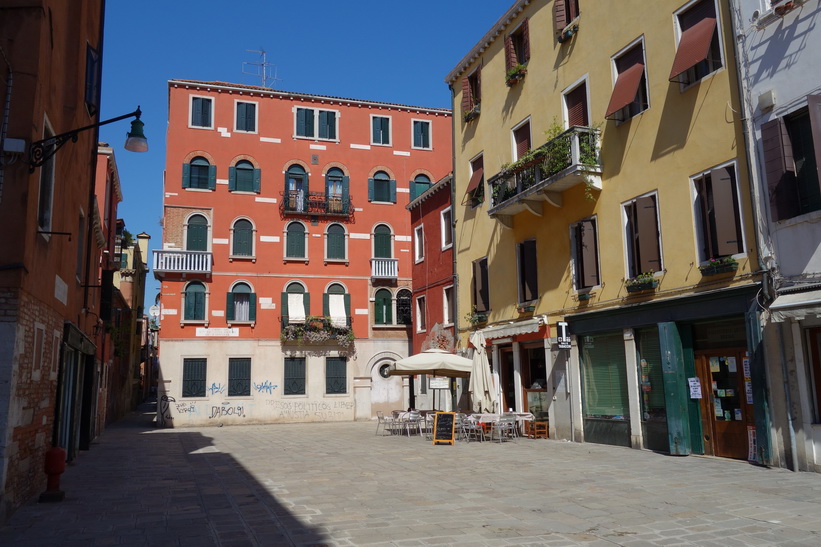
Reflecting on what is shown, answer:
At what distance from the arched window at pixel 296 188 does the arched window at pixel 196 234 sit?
154 inches

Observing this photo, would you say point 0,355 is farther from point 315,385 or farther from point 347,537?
point 315,385

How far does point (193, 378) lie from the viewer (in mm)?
28688

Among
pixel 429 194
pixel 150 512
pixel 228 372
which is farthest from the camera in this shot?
pixel 228 372

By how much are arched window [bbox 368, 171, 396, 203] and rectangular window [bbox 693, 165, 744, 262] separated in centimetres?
2111

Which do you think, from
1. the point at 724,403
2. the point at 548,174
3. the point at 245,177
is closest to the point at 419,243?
the point at 245,177

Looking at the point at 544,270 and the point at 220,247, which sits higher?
the point at 220,247

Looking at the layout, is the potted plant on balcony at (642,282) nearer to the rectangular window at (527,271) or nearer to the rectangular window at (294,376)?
the rectangular window at (527,271)

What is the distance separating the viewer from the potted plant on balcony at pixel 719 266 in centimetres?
1213

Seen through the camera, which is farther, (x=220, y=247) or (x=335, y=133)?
(x=335, y=133)

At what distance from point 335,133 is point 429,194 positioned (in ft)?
26.5

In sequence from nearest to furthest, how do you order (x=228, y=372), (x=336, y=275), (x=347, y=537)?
(x=347, y=537)
(x=228, y=372)
(x=336, y=275)

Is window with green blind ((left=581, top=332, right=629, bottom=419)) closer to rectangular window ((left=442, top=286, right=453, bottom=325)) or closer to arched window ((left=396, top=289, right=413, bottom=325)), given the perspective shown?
rectangular window ((left=442, top=286, right=453, bottom=325))

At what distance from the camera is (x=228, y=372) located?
29156mm

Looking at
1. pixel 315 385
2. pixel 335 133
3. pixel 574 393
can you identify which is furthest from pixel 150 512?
pixel 335 133
